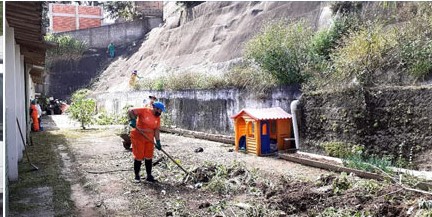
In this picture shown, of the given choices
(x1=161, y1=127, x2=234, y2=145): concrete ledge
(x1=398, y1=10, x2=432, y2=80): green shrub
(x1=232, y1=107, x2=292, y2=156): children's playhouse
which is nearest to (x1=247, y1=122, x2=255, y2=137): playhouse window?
(x1=232, y1=107, x2=292, y2=156): children's playhouse

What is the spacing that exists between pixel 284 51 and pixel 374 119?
3.20 meters

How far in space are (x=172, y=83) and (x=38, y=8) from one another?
1061cm

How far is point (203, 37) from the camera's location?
76.1ft

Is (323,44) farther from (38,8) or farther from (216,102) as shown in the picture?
(38,8)

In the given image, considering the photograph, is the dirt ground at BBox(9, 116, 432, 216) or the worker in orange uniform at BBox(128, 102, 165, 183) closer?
the dirt ground at BBox(9, 116, 432, 216)

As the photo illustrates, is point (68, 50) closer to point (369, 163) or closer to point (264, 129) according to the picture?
point (264, 129)

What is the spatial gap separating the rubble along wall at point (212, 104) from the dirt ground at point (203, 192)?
76.2 inches

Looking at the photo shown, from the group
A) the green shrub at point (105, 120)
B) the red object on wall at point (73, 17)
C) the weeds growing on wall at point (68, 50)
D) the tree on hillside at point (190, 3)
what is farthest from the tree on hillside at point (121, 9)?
the green shrub at point (105, 120)

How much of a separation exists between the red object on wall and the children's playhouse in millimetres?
31068

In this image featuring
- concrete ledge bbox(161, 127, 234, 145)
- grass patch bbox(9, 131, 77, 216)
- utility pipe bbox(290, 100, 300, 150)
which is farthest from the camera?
concrete ledge bbox(161, 127, 234, 145)

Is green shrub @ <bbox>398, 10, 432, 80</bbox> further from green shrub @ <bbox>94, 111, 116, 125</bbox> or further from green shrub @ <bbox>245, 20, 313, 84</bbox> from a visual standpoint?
green shrub @ <bbox>94, 111, 116, 125</bbox>

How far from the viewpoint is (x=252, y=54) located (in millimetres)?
10938

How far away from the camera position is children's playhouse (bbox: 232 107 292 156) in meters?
9.46

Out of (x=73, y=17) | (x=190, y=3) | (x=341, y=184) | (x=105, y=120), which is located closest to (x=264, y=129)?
(x=341, y=184)
